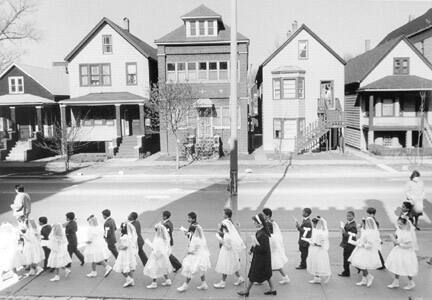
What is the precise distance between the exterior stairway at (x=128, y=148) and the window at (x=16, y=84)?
36.9 feet

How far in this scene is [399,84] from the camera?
34.9 m

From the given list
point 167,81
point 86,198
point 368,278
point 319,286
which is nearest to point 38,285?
point 319,286

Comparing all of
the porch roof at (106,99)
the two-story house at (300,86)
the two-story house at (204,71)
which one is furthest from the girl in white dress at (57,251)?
the two-story house at (300,86)

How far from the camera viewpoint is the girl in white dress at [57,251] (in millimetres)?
10422

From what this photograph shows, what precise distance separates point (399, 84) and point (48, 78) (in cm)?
3010

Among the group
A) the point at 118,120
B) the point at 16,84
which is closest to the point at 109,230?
the point at 118,120

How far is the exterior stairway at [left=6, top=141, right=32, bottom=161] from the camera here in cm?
3438

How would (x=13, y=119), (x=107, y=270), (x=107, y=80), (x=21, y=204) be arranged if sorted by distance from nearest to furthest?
(x=107, y=270) < (x=21, y=204) < (x=13, y=119) < (x=107, y=80)

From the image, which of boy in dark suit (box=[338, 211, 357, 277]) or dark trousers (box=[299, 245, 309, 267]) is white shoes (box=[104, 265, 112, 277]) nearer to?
dark trousers (box=[299, 245, 309, 267])

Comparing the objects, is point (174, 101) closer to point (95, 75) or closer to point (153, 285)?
point (95, 75)

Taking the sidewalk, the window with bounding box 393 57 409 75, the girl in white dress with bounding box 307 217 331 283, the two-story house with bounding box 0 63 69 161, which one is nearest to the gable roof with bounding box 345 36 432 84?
the window with bounding box 393 57 409 75

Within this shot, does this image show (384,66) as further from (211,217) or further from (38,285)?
(38,285)

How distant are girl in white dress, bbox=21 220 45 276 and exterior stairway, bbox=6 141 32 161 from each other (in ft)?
83.0

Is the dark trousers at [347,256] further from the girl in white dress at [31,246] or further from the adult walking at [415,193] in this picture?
the girl in white dress at [31,246]
